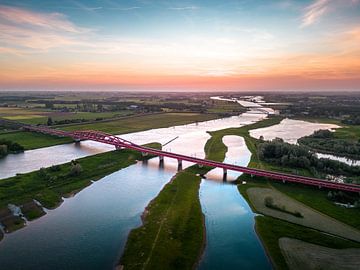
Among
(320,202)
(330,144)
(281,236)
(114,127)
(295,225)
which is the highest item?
(330,144)

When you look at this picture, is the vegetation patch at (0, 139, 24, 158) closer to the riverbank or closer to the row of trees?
the riverbank

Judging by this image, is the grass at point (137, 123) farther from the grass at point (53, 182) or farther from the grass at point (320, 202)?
the grass at point (320, 202)

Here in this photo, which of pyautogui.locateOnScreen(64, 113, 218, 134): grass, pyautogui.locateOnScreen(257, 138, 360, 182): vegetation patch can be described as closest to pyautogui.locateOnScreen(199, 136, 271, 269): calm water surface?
pyautogui.locateOnScreen(257, 138, 360, 182): vegetation patch

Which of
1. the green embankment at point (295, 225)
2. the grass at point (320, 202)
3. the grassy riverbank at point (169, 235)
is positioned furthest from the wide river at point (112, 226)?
the grass at point (320, 202)

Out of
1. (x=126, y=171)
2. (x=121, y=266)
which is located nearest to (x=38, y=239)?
(x=121, y=266)

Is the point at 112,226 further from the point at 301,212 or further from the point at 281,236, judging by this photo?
the point at 301,212

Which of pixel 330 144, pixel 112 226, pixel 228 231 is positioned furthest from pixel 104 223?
pixel 330 144
